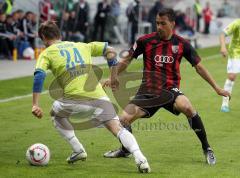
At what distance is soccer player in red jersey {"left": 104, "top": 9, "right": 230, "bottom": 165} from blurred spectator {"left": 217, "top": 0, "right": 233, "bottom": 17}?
43.1 metres

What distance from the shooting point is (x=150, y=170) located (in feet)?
33.4

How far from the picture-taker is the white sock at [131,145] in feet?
32.6

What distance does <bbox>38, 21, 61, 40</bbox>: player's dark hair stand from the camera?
33.3 feet

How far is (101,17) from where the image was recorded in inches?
1356

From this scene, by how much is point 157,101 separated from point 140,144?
1.87m

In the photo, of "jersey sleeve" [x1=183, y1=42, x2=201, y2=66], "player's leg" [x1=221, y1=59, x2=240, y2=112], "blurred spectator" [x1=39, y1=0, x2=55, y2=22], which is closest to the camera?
"jersey sleeve" [x1=183, y1=42, x2=201, y2=66]

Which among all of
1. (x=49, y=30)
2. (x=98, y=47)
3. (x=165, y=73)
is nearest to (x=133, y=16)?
(x=165, y=73)

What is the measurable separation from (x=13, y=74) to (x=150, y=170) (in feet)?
48.1

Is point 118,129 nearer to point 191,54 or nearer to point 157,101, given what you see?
point 157,101

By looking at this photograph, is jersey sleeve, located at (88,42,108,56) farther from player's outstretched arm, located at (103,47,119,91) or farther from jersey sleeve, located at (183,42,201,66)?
jersey sleeve, located at (183,42,201,66)

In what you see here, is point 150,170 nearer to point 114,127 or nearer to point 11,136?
point 114,127

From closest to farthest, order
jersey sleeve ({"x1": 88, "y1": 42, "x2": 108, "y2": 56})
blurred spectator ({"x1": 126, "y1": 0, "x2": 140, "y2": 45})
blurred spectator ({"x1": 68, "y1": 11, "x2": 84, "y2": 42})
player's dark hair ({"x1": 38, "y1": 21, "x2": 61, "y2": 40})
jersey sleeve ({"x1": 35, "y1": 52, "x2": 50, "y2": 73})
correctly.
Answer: jersey sleeve ({"x1": 35, "y1": 52, "x2": 50, "y2": 73}) < player's dark hair ({"x1": 38, "y1": 21, "x2": 61, "y2": 40}) < jersey sleeve ({"x1": 88, "y1": 42, "x2": 108, "y2": 56}) < blurred spectator ({"x1": 68, "y1": 11, "x2": 84, "y2": 42}) < blurred spectator ({"x1": 126, "y1": 0, "x2": 140, "y2": 45})

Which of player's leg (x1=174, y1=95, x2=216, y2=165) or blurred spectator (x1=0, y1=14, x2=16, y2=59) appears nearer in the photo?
player's leg (x1=174, y1=95, x2=216, y2=165)

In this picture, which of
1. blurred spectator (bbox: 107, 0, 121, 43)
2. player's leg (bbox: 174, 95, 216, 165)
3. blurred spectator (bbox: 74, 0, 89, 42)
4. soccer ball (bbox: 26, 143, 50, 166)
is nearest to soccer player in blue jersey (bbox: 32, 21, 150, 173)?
soccer ball (bbox: 26, 143, 50, 166)
